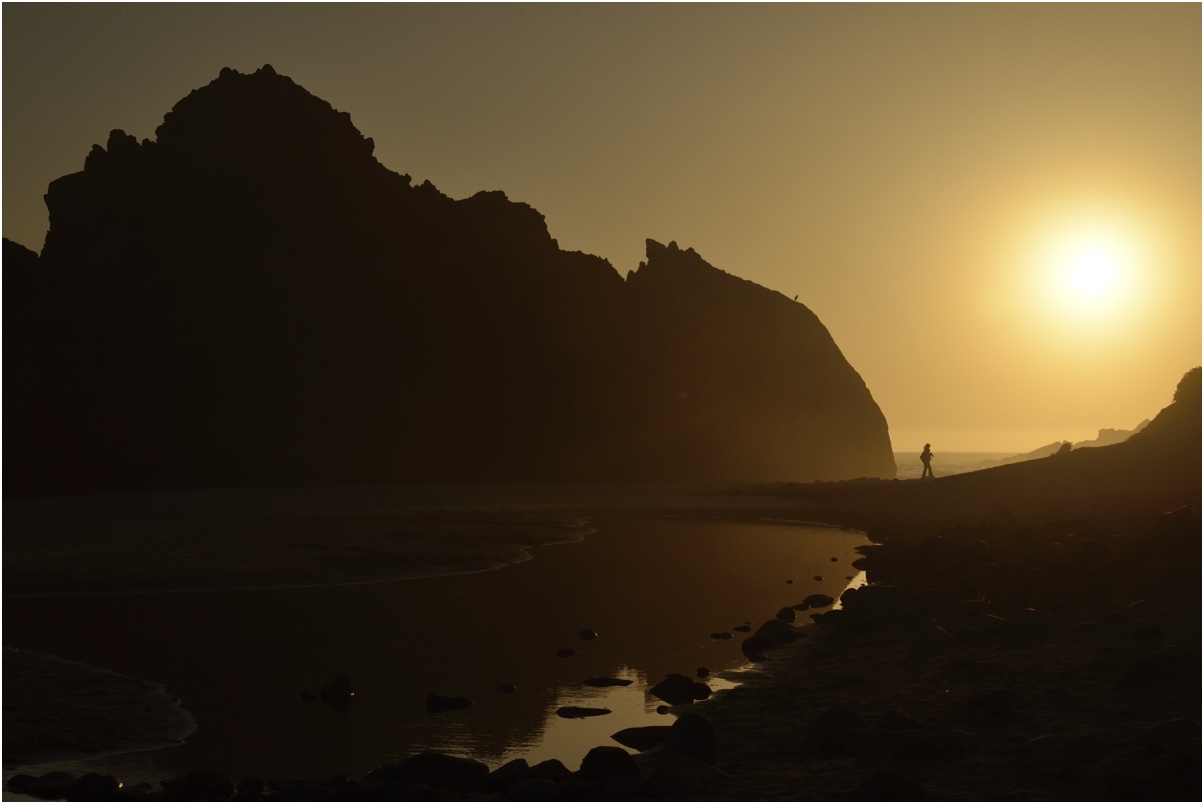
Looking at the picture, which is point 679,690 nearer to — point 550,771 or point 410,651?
point 550,771

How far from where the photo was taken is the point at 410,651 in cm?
1986

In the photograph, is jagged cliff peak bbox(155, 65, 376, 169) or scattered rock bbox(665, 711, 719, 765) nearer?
scattered rock bbox(665, 711, 719, 765)

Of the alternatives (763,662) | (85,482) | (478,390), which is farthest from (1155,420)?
(85,482)

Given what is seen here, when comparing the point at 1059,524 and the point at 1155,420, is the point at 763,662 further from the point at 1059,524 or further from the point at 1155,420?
the point at 1155,420

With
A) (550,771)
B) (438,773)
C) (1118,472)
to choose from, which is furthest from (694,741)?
(1118,472)

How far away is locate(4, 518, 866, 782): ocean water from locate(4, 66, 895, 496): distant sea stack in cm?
6631

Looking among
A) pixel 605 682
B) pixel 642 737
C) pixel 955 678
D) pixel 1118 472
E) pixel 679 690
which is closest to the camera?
pixel 642 737

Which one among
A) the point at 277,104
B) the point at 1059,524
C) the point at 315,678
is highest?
the point at 277,104

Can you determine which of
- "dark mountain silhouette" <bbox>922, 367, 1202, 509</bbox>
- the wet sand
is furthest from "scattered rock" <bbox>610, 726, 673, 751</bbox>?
"dark mountain silhouette" <bbox>922, 367, 1202, 509</bbox>

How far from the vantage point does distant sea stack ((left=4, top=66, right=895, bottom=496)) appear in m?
90.1

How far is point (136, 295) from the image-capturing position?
9606 cm

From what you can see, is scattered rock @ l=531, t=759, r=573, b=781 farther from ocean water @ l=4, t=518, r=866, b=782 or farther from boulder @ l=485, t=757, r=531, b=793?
ocean water @ l=4, t=518, r=866, b=782

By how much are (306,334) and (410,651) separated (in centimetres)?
8529

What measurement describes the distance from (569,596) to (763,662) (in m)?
9.73
